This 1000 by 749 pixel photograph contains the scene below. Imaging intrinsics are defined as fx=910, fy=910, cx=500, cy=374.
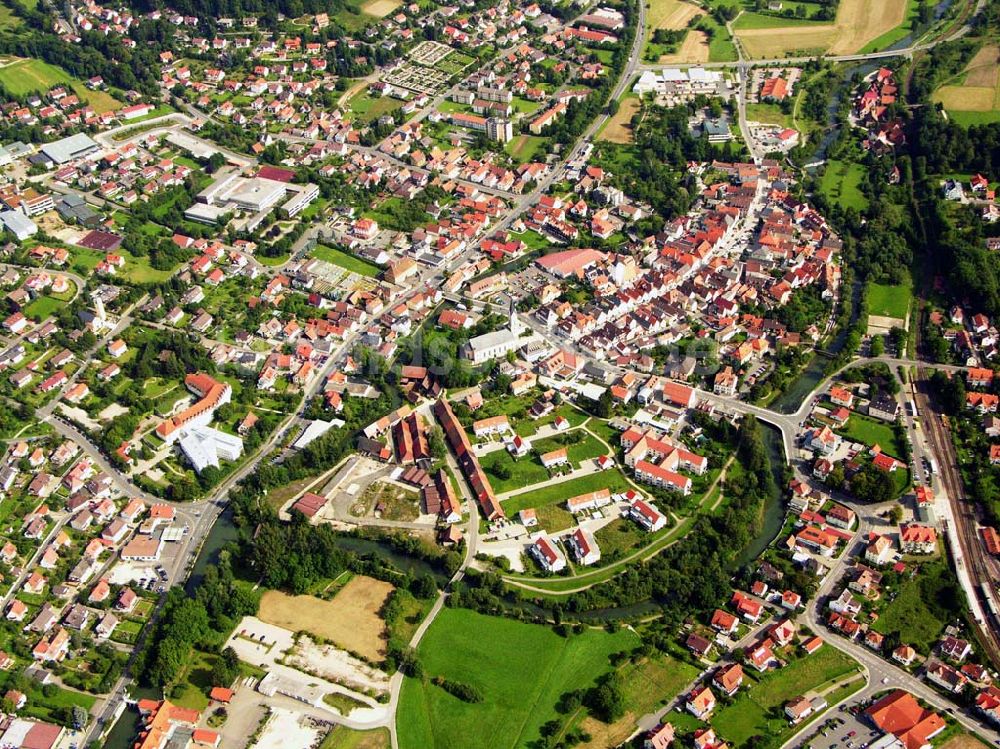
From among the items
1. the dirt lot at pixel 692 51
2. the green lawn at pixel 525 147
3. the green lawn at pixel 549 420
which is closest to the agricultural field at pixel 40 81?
the green lawn at pixel 525 147

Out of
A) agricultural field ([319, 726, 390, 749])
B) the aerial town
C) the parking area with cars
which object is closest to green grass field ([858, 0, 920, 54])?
the aerial town

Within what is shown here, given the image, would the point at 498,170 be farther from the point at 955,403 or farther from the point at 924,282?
the point at 955,403

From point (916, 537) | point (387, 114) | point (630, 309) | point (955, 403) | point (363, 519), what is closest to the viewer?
point (916, 537)

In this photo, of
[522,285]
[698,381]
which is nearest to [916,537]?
[698,381]

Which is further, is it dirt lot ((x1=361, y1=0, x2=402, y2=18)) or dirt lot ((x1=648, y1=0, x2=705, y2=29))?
dirt lot ((x1=361, y1=0, x2=402, y2=18))

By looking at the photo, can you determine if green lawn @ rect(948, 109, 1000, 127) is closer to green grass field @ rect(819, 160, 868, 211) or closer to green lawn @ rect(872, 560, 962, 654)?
green grass field @ rect(819, 160, 868, 211)

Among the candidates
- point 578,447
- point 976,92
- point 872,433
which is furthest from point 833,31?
point 578,447
